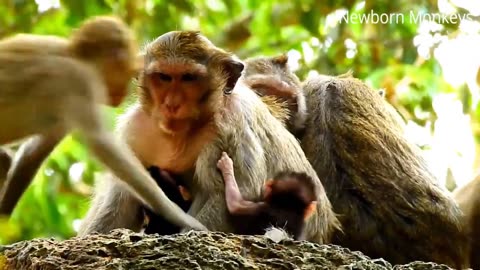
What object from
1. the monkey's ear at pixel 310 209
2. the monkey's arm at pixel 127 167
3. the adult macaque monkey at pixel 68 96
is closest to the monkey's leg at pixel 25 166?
the adult macaque monkey at pixel 68 96

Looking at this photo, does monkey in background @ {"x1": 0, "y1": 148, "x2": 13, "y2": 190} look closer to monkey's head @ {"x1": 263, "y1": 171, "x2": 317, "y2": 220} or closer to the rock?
the rock

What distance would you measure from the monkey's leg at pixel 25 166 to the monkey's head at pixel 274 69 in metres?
1.70

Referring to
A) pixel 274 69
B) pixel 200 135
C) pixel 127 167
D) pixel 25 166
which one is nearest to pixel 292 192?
pixel 200 135

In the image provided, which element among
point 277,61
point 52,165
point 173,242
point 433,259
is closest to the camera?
point 173,242

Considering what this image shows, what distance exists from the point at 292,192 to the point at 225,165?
358mm

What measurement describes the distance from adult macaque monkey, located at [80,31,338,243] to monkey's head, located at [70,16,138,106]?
12 cm

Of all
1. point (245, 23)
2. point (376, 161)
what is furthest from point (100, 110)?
point (245, 23)

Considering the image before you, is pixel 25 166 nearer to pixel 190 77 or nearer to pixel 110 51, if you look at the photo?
pixel 110 51

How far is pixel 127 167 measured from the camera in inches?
189

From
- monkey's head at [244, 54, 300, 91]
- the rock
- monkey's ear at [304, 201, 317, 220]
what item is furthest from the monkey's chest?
monkey's head at [244, 54, 300, 91]

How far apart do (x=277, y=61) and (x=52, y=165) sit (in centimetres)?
180

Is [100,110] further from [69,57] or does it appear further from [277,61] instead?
[277,61]

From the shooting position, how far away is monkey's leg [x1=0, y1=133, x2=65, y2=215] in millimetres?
5027

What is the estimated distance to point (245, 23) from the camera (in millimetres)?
9070
